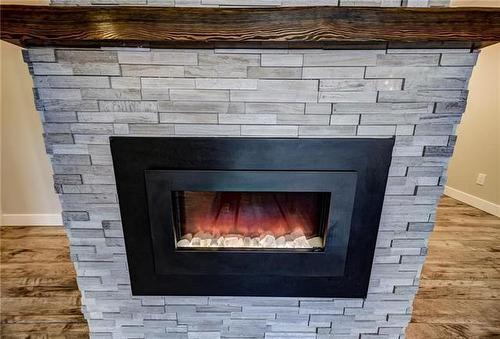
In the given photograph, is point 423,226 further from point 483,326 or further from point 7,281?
point 7,281

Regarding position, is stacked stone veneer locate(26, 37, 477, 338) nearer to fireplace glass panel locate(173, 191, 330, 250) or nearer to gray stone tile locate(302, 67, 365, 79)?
A: gray stone tile locate(302, 67, 365, 79)

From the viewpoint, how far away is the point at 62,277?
6.22 feet

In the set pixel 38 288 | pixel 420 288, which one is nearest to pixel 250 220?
pixel 420 288

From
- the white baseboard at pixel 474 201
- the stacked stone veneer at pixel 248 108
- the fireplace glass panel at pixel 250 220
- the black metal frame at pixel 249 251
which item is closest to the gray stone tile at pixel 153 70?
the stacked stone veneer at pixel 248 108

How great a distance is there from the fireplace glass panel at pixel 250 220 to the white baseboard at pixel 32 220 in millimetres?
1830

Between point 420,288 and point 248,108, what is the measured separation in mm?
1613

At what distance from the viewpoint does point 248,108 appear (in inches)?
42.2

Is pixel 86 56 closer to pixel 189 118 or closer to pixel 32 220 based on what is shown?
pixel 189 118

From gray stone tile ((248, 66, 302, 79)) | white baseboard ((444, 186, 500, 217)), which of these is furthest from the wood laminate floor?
gray stone tile ((248, 66, 302, 79))

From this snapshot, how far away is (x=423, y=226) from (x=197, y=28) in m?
1.12

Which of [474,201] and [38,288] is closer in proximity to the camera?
[38,288]

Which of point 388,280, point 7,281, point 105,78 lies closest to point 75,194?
point 105,78

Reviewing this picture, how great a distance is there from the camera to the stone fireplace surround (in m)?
1.02

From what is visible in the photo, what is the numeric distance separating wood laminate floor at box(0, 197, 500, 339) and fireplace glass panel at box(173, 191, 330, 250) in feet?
2.64
